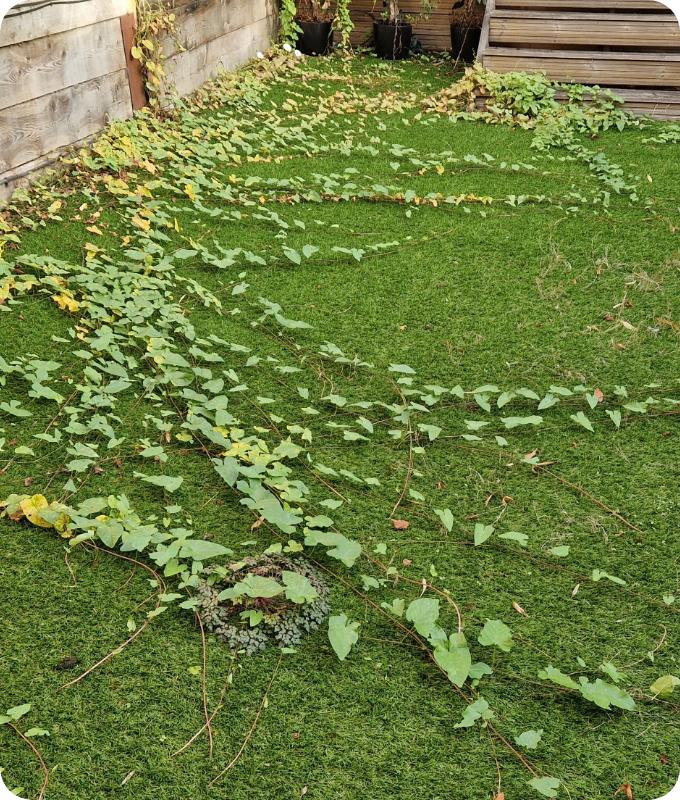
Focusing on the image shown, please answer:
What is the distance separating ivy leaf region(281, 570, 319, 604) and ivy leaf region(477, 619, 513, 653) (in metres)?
0.45

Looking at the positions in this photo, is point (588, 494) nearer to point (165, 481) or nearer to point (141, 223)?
point (165, 481)

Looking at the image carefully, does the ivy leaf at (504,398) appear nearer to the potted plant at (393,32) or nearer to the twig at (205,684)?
the twig at (205,684)

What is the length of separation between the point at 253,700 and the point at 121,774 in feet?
1.06

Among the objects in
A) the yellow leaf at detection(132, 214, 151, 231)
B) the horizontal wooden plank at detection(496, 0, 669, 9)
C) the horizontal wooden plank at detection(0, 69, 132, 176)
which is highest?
the horizontal wooden plank at detection(496, 0, 669, 9)

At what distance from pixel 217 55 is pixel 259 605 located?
5.98 metres

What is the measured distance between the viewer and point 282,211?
4.15 metres

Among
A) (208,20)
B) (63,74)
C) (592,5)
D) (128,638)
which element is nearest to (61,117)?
(63,74)

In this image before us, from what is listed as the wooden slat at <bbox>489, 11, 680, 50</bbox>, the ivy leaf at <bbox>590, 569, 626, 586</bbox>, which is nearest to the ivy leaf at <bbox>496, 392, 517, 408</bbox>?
the ivy leaf at <bbox>590, 569, 626, 586</bbox>

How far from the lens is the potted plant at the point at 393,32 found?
803 cm

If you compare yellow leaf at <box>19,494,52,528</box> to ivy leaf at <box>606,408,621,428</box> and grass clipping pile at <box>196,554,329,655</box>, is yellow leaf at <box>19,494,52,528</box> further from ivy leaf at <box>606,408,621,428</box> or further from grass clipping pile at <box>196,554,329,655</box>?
ivy leaf at <box>606,408,621,428</box>

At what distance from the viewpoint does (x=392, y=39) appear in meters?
8.08

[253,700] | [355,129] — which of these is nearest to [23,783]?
[253,700]

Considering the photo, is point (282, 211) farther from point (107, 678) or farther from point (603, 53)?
point (603, 53)

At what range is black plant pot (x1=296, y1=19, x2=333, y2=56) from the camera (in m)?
7.97
